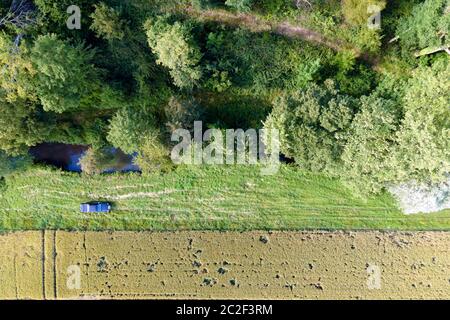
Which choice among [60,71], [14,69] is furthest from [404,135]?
[14,69]

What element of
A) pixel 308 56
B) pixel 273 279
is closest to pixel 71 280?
pixel 273 279

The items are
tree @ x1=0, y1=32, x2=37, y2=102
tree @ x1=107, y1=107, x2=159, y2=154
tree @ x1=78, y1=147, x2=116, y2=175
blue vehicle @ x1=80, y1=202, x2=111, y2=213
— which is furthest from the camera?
blue vehicle @ x1=80, y1=202, x2=111, y2=213

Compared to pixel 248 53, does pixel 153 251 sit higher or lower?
lower

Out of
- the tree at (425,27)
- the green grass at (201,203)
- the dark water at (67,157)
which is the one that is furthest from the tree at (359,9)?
the dark water at (67,157)

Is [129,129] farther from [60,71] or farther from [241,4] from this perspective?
[241,4]

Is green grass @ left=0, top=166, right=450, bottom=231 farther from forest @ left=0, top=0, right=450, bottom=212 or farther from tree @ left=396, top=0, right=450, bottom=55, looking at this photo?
tree @ left=396, top=0, right=450, bottom=55

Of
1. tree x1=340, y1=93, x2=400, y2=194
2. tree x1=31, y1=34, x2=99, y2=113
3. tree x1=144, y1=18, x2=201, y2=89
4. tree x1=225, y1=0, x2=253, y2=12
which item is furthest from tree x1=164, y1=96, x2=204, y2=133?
tree x1=340, y1=93, x2=400, y2=194

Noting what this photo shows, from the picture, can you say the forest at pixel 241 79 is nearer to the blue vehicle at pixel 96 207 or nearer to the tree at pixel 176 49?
the tree at pixel 176 49
